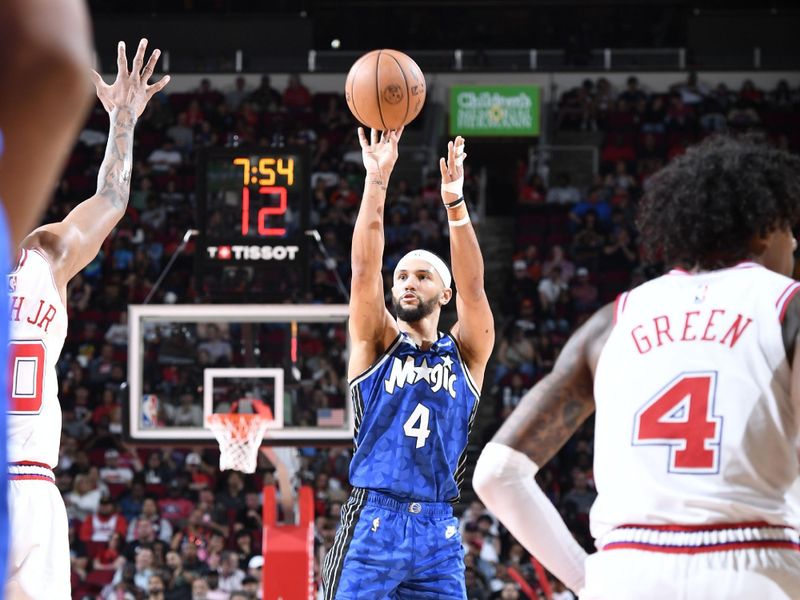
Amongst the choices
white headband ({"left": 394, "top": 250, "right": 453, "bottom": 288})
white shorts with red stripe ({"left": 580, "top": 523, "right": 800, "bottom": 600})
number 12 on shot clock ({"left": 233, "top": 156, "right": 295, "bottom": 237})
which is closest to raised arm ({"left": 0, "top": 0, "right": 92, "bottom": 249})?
white shorts with red stripe ({"left": 580, "top": 523, "right": 800, "bottom": 600})

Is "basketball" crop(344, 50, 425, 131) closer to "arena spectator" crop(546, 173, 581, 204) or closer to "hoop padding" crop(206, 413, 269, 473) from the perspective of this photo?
"hoop padding" crop(206, 413, 269, 473)

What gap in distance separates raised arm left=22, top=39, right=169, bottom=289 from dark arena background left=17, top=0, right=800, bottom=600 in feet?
11.4

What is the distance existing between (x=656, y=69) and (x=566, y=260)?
14.3 feet

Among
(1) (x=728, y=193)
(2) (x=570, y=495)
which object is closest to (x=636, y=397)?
(1) (x=728, y=193)

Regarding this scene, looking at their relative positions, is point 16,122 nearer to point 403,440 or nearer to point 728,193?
point 728,193

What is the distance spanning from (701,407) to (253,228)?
21.9 ft

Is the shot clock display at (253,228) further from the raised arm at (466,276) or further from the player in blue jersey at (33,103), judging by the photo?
the player in blue jersey at (33,103)

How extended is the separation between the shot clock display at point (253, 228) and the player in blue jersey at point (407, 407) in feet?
10.6

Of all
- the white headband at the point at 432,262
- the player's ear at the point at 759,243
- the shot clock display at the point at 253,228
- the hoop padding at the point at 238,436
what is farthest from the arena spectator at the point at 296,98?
the player's ear at the point at 759,243

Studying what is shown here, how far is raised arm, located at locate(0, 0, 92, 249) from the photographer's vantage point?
3.75 feet

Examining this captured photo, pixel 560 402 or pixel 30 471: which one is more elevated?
pixel 560 402

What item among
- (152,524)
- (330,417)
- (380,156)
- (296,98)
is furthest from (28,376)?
(296,98)

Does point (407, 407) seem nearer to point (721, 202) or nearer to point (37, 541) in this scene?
point (37, 541)

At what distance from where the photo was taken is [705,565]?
2.76 m
